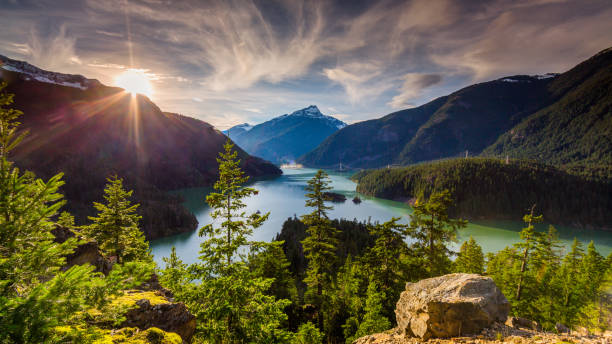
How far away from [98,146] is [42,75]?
7475 cm

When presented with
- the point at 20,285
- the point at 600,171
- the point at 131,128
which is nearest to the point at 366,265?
the point at 20,285

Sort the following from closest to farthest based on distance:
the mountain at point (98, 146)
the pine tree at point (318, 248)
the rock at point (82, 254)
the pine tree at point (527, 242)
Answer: the rock at point (82, 254), the pine tree at point (318, 248), the pine tree at point (527, 242), the mountain at point (98, 146)

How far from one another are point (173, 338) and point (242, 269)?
2801 millimetres

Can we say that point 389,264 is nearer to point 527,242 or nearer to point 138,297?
point 527,242

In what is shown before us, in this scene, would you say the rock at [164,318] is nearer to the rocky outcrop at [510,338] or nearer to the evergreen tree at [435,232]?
the rocky outcrop at [510,338]

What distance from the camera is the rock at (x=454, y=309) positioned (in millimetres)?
9258

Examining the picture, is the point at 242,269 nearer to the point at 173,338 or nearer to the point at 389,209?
the point at 173,338

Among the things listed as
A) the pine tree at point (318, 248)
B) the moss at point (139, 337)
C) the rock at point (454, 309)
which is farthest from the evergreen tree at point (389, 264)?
the moss at point (139, 337)

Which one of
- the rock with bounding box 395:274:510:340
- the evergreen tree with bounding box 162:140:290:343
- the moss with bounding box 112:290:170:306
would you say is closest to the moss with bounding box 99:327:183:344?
the moss with bounding box 112:290:170:306

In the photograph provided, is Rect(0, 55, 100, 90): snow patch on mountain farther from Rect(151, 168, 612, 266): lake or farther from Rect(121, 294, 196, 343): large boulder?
Rect(121, 294, 196, 343): large boulder

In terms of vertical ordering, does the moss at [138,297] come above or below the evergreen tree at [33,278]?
below

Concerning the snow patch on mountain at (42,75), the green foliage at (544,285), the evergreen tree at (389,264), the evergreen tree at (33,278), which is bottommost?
the green foliage at (544,285)

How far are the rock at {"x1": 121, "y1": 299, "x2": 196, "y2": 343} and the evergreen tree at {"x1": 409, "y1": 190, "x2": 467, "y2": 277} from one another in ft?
52.6

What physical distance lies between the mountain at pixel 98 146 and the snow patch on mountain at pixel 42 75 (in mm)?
470
